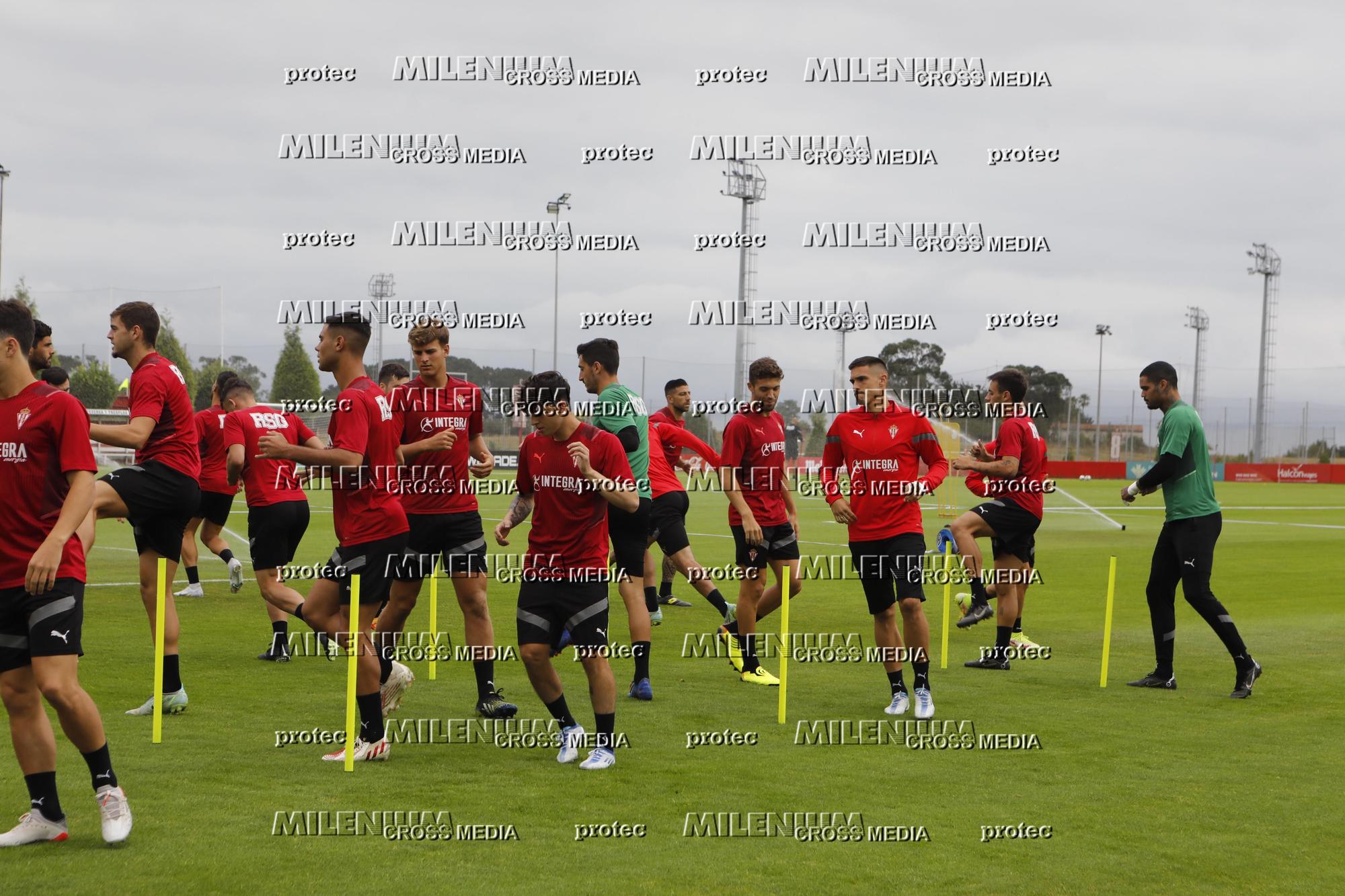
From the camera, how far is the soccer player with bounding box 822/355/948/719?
8.16 m

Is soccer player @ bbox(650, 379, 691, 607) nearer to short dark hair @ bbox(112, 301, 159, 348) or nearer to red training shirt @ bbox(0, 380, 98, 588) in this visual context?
short dark hair @ bbox(112, 301, 159, 348)

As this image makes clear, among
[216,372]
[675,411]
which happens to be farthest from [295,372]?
[675,411]

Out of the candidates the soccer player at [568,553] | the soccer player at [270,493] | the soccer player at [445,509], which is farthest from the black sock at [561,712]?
the soccer player at [270,493]

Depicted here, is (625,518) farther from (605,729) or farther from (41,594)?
(41,594)

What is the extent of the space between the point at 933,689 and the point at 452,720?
12.0ft

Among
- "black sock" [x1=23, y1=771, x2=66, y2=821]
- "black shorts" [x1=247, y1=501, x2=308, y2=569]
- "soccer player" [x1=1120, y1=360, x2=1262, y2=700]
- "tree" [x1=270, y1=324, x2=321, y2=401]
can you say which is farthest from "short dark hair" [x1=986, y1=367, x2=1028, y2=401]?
"tree" [x1=270, y1=324, x2=321, y2=401]

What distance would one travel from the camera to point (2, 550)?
497 cm

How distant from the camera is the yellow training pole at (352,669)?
634 centimetres

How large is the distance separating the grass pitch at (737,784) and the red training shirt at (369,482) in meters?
1.30

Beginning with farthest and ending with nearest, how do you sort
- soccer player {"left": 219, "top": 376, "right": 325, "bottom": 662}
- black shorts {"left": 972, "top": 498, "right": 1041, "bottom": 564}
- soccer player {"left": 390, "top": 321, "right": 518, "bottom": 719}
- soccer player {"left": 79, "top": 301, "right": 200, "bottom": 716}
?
black shorts {"left": 972, "top": 498, "right": 1041, "bottom": 564}, soccer player {"left": 219, "top": 376, "right": 325, "bottom": 662}, soccer player {"left": 390, "top": 321, "right": 518, "bottom": 719}, soccer player {"left": 79, "top": 301, "right": 200, "bottom": 716}

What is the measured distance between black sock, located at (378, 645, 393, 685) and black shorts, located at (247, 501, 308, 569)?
181 centimetres

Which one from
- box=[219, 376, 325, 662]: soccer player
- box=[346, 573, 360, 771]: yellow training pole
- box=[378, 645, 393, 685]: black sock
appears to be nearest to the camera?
box=[346, 573, 360, 771]: yellow training pole

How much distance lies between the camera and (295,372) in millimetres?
56156

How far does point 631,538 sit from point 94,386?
4243cm
